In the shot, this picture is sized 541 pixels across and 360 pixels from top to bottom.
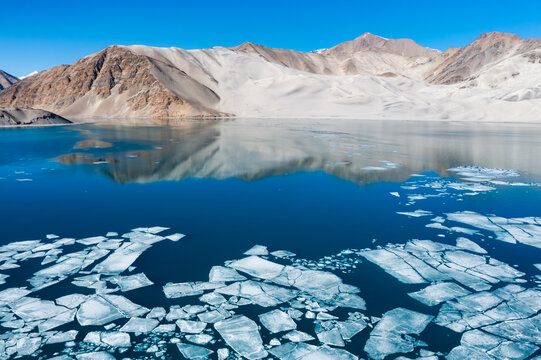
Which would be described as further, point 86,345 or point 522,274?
point 522,274

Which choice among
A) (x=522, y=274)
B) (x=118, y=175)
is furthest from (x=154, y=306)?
(x=118, y=175)

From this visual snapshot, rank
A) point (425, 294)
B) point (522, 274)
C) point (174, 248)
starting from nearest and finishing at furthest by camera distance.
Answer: point (425, 294)
point (522, 274)
point (174, 248)

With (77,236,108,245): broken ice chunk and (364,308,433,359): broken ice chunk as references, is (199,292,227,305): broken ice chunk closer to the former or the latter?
(364,308,433,359): broken ice chunk

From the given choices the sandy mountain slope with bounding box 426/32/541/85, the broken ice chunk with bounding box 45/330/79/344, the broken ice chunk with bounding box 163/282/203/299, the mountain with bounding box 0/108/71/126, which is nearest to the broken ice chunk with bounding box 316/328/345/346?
the broken ice chunk with bounding box 163/282/203/299

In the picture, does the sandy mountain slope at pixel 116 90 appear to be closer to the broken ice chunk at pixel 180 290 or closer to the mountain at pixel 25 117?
the mountain at pixel 25 117

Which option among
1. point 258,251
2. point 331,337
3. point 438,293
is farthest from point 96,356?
point 438,293

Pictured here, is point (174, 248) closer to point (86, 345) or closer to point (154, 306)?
point (154, 306)

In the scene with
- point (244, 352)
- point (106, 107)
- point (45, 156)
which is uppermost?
point (106, 107)
